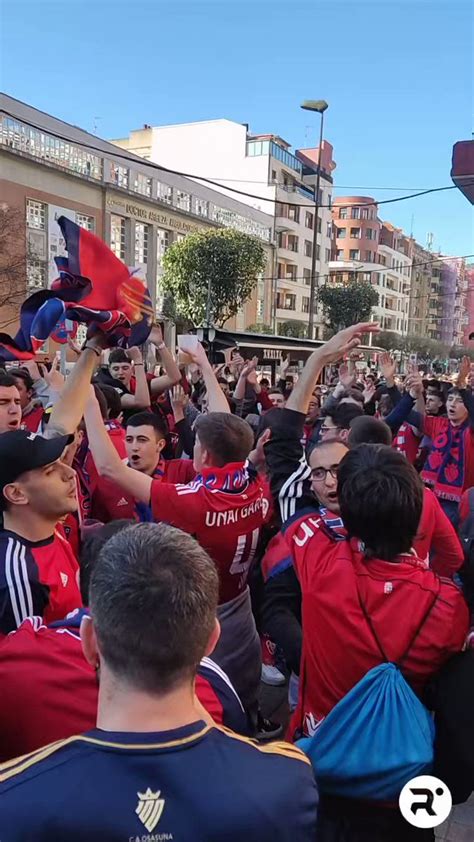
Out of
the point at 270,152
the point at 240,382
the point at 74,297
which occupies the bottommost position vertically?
the point at 240,382

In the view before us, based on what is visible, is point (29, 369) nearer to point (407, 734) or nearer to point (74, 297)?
point (74, 297)

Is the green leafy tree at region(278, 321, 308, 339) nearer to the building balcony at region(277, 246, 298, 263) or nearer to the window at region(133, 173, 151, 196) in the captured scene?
the building balcony at region(277, 246, 298, 263)

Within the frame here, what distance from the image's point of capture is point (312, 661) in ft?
6.10

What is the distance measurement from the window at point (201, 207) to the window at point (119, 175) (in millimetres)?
6837

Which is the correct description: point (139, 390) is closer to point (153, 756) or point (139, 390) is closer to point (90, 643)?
point (90, 643)

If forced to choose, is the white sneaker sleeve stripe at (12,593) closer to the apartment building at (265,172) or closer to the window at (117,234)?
the window at (117,234)

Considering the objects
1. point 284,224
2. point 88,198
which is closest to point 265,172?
point 284,224

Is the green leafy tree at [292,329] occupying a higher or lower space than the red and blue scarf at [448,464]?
higher

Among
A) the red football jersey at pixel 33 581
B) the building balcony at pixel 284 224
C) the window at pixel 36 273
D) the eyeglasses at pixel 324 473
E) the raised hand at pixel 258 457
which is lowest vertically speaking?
the red football jersey at pixel 33 581

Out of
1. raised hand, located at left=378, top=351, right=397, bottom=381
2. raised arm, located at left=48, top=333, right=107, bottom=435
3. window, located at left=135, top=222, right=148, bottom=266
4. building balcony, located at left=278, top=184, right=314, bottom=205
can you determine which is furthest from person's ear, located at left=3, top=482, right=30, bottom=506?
building balcony, located at left=278, top=184, right=314, bottom=205

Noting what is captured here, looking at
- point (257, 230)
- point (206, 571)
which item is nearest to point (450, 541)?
point (206, 571)

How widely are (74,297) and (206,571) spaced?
2059 millimetres

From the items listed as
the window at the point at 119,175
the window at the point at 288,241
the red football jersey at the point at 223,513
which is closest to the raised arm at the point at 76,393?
the red football jersey at the point at 223,513

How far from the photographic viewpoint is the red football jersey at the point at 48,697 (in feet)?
4.47
